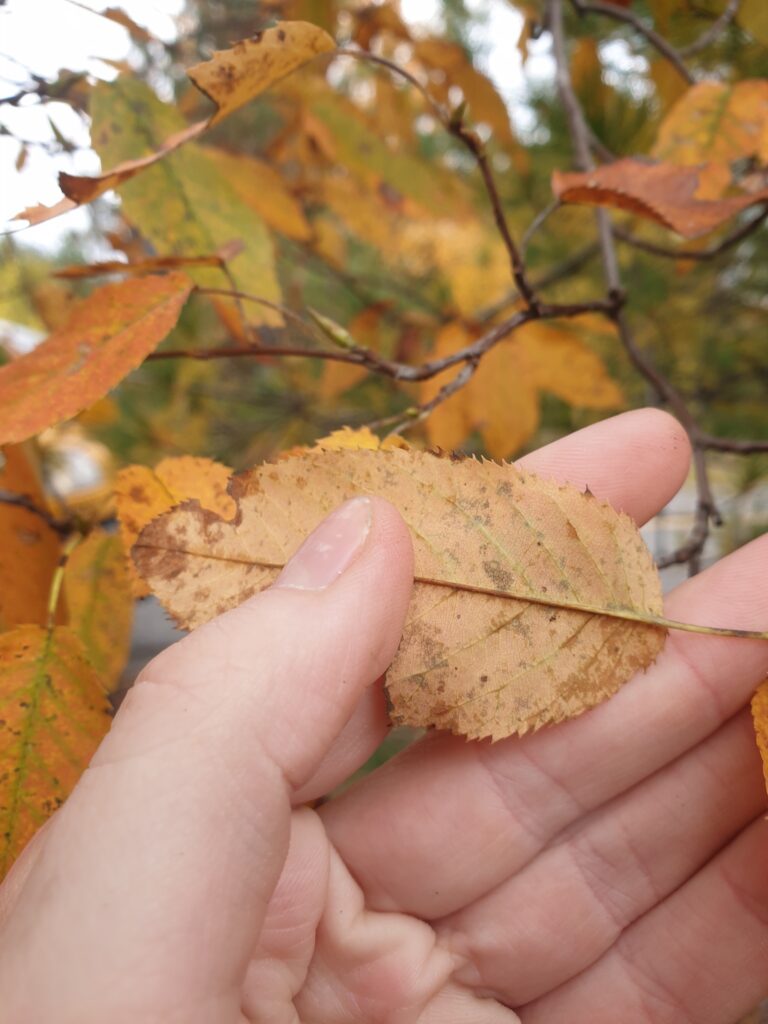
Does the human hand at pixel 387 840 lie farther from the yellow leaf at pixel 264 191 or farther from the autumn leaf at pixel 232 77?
the yellow leaf at pixel 264 191

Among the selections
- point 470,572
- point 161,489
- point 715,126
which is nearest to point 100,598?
point 161,489

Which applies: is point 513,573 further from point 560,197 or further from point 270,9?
point 270,9

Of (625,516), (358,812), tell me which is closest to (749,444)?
(625,516)

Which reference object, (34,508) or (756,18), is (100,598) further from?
(756,18)

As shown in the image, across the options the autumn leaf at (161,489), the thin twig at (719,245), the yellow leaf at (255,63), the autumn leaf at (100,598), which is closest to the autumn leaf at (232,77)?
the yellow leaf at (255,63)

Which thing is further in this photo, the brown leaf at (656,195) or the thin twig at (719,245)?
the thin twig at (719,245)
